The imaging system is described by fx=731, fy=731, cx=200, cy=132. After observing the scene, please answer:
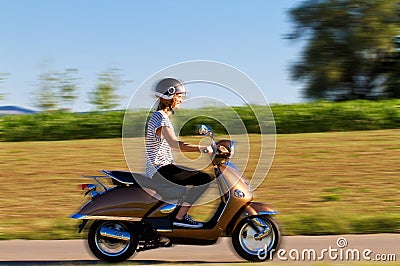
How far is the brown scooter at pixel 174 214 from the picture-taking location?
22.5 ft

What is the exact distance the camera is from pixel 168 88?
6.88 metres

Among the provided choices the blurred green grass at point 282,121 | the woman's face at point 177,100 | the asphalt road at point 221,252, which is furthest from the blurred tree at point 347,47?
the woman's face at point 177,100

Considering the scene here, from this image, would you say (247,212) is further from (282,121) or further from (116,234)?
(282,121)

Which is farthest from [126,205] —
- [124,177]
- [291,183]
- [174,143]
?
[291,183]

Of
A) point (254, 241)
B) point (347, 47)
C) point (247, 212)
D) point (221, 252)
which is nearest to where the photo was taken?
point (247, 212)

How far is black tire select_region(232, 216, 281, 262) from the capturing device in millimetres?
6902

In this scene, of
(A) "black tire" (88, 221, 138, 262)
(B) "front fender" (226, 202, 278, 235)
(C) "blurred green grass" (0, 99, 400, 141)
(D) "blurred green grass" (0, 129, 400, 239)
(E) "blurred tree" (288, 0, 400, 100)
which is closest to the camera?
(B) "front fender" (226, 202, 278, 235)

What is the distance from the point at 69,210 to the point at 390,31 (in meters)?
23.4

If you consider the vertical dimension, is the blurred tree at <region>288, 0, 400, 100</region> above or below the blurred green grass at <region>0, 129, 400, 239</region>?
below

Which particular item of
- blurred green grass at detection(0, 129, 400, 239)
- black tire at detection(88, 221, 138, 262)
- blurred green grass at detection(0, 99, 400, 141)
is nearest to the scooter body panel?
black tire at detection(88, 221, 138, 262)

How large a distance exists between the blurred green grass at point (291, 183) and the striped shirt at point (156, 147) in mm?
2422

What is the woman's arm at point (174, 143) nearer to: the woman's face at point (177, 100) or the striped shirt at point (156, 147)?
the striped shirt at point (156, 147)

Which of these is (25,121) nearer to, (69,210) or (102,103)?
(102,103)

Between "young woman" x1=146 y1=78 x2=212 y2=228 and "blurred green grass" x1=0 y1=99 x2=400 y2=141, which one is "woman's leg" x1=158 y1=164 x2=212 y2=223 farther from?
"blurred green grass" x1=0 y1=99 x2=400 y2=141
